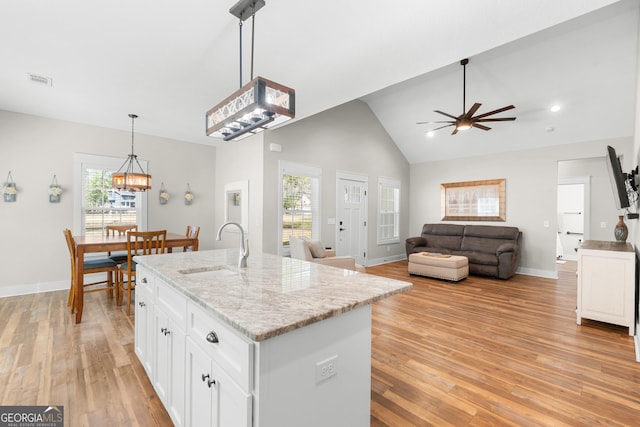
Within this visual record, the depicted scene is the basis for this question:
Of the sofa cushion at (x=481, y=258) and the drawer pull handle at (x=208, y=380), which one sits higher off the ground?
Result: the drawer pull handle at (x=208, y=380)

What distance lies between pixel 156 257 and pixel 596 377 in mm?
3622

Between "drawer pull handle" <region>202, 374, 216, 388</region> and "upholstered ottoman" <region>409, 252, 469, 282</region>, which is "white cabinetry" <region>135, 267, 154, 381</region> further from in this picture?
"upholstered ottoman" <region>409, 252, 469, 282</region>

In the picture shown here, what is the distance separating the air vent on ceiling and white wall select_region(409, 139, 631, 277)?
752 centimetres

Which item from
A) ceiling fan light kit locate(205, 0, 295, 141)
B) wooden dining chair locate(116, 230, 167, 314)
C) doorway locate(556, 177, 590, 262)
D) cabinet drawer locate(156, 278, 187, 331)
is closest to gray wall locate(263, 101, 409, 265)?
wooden dining chair locate(116, 230, 167, 314)

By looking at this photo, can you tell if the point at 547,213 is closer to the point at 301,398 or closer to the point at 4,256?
the point at 301,398

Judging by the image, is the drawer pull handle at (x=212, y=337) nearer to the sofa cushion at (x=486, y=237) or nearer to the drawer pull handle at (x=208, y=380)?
the drawer pull handle at (x=208, y=380)

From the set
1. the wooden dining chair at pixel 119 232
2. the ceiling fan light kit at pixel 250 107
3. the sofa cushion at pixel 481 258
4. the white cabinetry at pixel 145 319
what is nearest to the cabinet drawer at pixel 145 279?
the white cabinetry at pixel 145 319

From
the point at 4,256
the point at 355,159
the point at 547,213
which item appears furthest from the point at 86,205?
the point at 547,213

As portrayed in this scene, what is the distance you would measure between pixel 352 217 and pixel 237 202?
8.14ft

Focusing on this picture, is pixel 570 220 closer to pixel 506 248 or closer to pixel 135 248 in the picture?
pixel 506 248

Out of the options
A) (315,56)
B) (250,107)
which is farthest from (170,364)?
(315,56)

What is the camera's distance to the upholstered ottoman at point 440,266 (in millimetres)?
5293

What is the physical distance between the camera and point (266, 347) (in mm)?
1024

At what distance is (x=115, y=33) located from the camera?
2.33 meters
